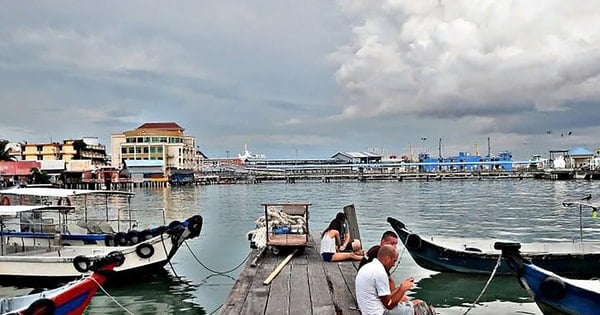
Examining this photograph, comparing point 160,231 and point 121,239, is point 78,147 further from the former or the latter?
point 160,231

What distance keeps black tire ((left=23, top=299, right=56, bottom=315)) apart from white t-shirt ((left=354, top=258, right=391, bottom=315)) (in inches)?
178

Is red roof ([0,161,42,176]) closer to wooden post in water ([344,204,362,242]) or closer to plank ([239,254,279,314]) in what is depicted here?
wooden post in water ([344,204,362,242])

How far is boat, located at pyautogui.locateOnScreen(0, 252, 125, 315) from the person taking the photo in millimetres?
8375

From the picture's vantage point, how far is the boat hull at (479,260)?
50.1ft

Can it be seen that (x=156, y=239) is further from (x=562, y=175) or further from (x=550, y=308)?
(x=562, y=175)

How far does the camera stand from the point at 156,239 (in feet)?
53.1

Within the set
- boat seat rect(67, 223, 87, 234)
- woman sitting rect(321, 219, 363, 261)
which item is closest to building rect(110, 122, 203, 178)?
boat seat rect(67, 223, 87, 234)

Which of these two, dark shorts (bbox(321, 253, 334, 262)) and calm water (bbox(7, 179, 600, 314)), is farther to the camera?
calm water (bbox(7, 179, 600, 314))

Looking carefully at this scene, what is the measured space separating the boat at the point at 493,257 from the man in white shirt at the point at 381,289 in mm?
9335

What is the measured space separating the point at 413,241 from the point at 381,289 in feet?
32.9

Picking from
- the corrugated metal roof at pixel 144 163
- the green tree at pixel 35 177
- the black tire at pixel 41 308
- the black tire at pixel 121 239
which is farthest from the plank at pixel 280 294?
the corrugated metal roof at pixel 144 163

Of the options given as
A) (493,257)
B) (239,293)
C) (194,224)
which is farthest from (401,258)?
(239,293)

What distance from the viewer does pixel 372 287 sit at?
7074 millimetres

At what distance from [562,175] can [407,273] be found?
393ft
